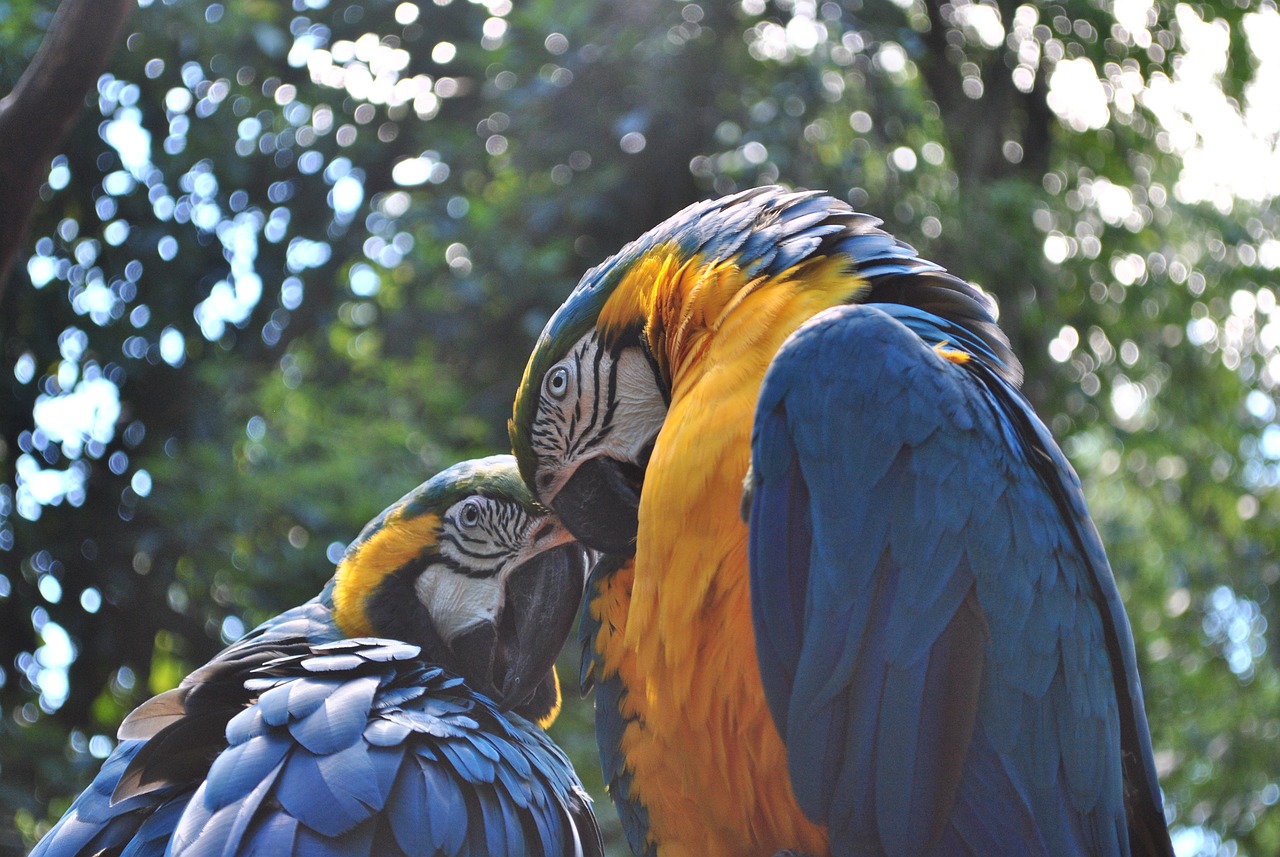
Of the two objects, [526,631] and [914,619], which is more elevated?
[914,619]

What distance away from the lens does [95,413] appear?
119 inches

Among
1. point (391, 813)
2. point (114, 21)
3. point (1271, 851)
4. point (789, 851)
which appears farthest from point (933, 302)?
point (1271, 851)

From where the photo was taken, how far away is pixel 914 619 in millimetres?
1157

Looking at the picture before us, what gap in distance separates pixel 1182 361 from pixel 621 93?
2.91 m

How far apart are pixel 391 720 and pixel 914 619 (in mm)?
739

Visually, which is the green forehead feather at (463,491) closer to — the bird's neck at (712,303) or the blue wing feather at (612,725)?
the blue wing feather at (612,725)

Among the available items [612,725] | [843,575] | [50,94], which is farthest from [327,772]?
[50,94]

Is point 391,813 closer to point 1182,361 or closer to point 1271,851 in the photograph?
point 1182,361

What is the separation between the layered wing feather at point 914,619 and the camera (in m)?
1.14

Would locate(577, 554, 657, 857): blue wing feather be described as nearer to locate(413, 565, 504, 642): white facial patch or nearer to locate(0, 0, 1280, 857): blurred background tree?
locate(413, 565, 504, 642): white facial patch

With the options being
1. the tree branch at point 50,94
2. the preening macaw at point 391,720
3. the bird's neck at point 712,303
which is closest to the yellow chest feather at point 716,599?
the bird's neck at point 712,303

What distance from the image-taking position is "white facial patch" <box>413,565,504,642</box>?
1.87m

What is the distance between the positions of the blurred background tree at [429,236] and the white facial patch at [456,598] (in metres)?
0.93

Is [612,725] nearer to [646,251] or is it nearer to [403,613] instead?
[403,613]
